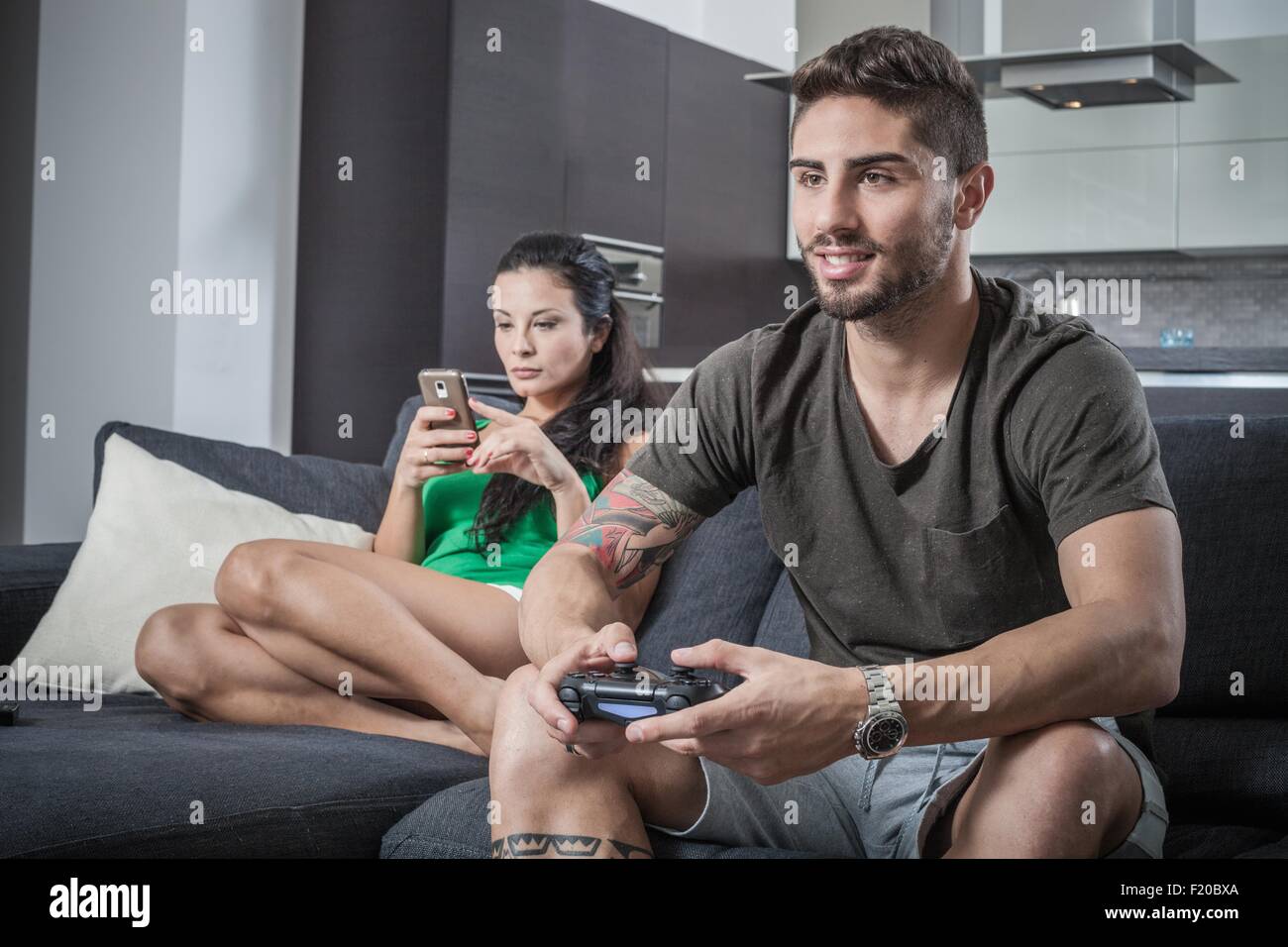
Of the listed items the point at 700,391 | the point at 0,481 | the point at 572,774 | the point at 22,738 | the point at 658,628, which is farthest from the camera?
the point at 0,481

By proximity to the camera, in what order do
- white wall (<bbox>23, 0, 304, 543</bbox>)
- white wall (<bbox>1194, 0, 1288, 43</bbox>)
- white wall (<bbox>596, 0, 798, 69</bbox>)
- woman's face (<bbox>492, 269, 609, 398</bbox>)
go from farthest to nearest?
white wall (<bbox>596, 0, 798, 69</bbox>) < white wall (<bbox>1194, 0, 1288, 43</bbox>) < white wall (<bbox>23, 0, 304, 543</bbox>) < woman's face (<bbox>492, 269, 609, 398</bbox>)

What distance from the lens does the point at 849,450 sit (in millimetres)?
1421

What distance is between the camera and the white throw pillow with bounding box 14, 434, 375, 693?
212 centimetres

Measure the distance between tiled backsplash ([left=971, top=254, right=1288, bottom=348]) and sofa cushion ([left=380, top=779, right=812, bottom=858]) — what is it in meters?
4.19

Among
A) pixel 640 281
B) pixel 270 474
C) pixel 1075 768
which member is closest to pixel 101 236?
pixel 270 474

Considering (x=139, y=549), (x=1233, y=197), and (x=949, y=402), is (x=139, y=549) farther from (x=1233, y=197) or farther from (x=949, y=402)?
(x=1233, y=197)

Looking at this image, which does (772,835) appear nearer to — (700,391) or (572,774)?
(572,774)

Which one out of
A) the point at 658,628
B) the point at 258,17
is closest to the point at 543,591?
the point at 658,628

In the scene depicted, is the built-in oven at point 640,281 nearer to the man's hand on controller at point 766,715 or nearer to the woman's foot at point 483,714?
the woman's foot at point 483,714

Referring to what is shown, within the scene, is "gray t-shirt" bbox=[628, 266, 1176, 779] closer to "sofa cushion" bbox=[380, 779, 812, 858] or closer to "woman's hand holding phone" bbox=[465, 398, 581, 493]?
"sofa cushion" bbox=[380, 779, 812, 858]

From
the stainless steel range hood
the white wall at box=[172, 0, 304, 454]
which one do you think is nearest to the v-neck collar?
the white wall at box=[172, 0, 304, 454]

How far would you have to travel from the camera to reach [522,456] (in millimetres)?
1984

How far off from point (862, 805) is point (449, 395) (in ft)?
3.14

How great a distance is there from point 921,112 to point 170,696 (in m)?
1.29
